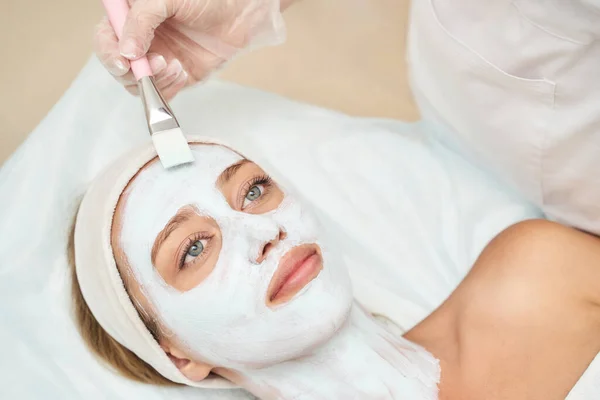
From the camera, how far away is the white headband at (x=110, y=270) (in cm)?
99

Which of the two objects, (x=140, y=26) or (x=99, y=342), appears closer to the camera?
(x=140, y=26)

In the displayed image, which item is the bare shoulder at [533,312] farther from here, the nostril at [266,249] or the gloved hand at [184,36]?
the gloved hand at [184,36]

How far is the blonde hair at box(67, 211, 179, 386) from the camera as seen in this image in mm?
1133

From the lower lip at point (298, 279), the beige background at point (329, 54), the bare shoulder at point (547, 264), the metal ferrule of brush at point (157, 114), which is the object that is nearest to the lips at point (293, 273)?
the lower lip at point (298, 279)

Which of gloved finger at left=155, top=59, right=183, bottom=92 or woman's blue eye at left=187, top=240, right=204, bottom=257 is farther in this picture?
gloved finger at left=155, top=59, right=183, bottom=92

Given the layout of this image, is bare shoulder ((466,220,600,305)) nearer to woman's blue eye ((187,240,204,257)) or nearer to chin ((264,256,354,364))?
chin ((264,256,354,364))

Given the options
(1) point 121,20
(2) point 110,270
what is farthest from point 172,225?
(1) point 121,20

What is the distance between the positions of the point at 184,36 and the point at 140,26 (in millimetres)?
176

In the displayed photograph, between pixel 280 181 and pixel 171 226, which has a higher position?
pixel 171 226

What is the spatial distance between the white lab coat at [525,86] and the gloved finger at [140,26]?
42 cm

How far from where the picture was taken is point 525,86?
1041 mm

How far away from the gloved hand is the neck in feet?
1.59

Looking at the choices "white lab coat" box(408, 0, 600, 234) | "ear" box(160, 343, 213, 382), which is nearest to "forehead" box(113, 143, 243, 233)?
"ear" box(160, 343, 213, 382)

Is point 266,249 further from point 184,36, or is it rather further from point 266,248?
point 184,36
